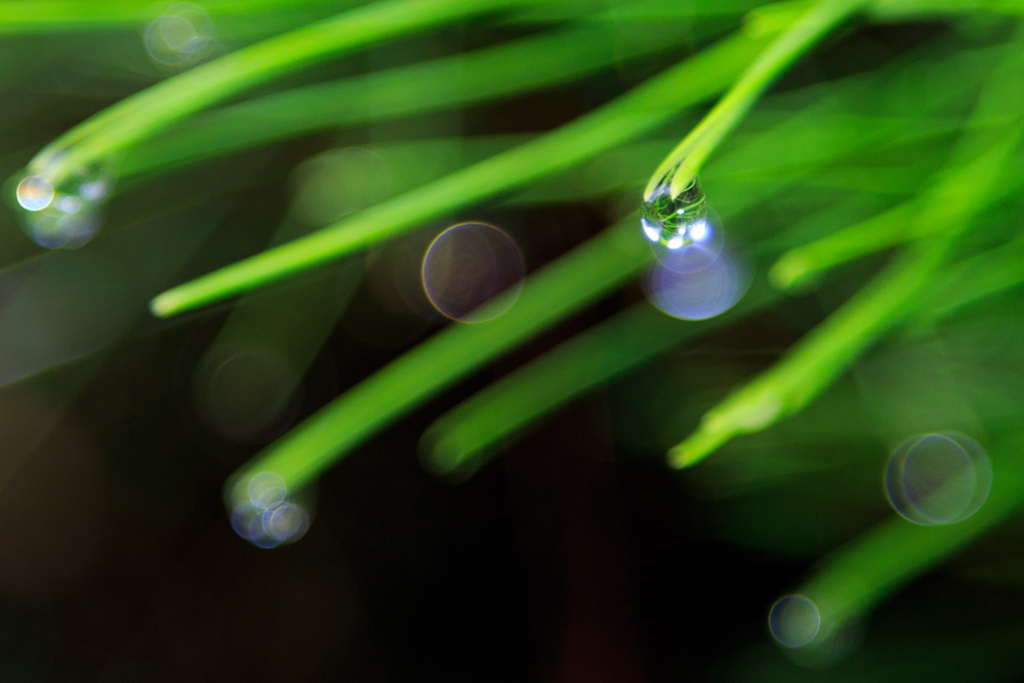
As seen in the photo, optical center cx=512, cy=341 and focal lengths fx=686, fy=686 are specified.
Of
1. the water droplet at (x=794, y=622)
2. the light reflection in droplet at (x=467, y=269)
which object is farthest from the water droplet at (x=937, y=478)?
the light reflection in droplet at (x=467, y=269)

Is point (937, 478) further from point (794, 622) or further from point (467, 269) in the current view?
point (467, 269)

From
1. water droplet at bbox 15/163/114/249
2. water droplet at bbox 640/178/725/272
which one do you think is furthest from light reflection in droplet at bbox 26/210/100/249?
water droplet at bbox 640/178/725/272

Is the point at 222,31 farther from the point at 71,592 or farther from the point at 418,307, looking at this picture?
the point at 71,592

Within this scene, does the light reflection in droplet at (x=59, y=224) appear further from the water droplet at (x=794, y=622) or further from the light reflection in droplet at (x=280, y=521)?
the water droplet at (x=794, y=622)

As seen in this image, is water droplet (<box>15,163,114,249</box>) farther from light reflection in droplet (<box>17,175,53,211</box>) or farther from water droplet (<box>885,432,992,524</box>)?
water droplet (<box>885,432,992,524</box>)

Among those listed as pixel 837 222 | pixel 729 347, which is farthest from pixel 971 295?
pixel 729 347
